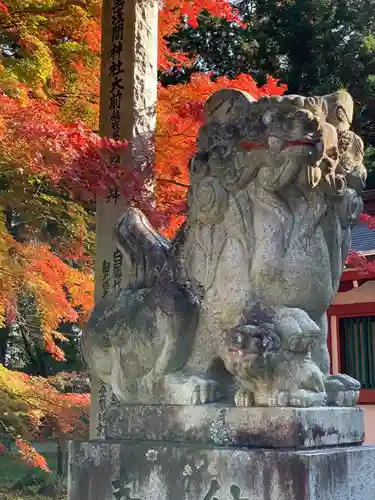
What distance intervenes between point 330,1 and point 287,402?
1106 centimetres

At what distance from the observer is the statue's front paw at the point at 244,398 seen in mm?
2242

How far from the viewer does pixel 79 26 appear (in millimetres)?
5742

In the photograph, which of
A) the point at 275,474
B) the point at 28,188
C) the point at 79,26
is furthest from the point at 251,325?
the point at 79,26

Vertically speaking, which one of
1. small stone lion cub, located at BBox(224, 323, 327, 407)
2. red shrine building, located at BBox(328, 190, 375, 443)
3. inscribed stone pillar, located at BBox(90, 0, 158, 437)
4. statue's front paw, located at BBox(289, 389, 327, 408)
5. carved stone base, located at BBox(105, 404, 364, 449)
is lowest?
carved stone base, located at BBox(105, 404, 364, 449)

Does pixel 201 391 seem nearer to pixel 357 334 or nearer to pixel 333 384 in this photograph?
pixel 333 384

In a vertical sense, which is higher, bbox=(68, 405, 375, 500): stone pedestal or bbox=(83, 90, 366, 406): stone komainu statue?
bbox=(83, 90, 366, 406): stone komainu statue

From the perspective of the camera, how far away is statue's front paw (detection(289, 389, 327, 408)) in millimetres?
2164

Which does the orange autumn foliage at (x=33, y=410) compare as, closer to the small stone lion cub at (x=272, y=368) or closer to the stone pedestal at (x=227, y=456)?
the stone pedestal at (x=227, y=456)

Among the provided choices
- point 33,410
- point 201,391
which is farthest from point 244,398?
point 33,410

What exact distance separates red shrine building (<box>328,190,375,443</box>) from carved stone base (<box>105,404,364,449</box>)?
557 centimetres

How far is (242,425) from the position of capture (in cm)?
221

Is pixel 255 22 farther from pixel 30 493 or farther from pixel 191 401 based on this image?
pixel 191 401

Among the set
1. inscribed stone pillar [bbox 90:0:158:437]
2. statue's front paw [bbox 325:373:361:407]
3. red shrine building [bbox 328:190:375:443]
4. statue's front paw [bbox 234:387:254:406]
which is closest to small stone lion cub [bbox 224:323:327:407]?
statue's front paw [bbox 234:387:254:406]

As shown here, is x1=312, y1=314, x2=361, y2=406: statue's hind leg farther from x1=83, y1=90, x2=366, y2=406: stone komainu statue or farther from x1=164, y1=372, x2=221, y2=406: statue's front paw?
x1=164, y1=372, x2=221, y2=406: statue's front paw
